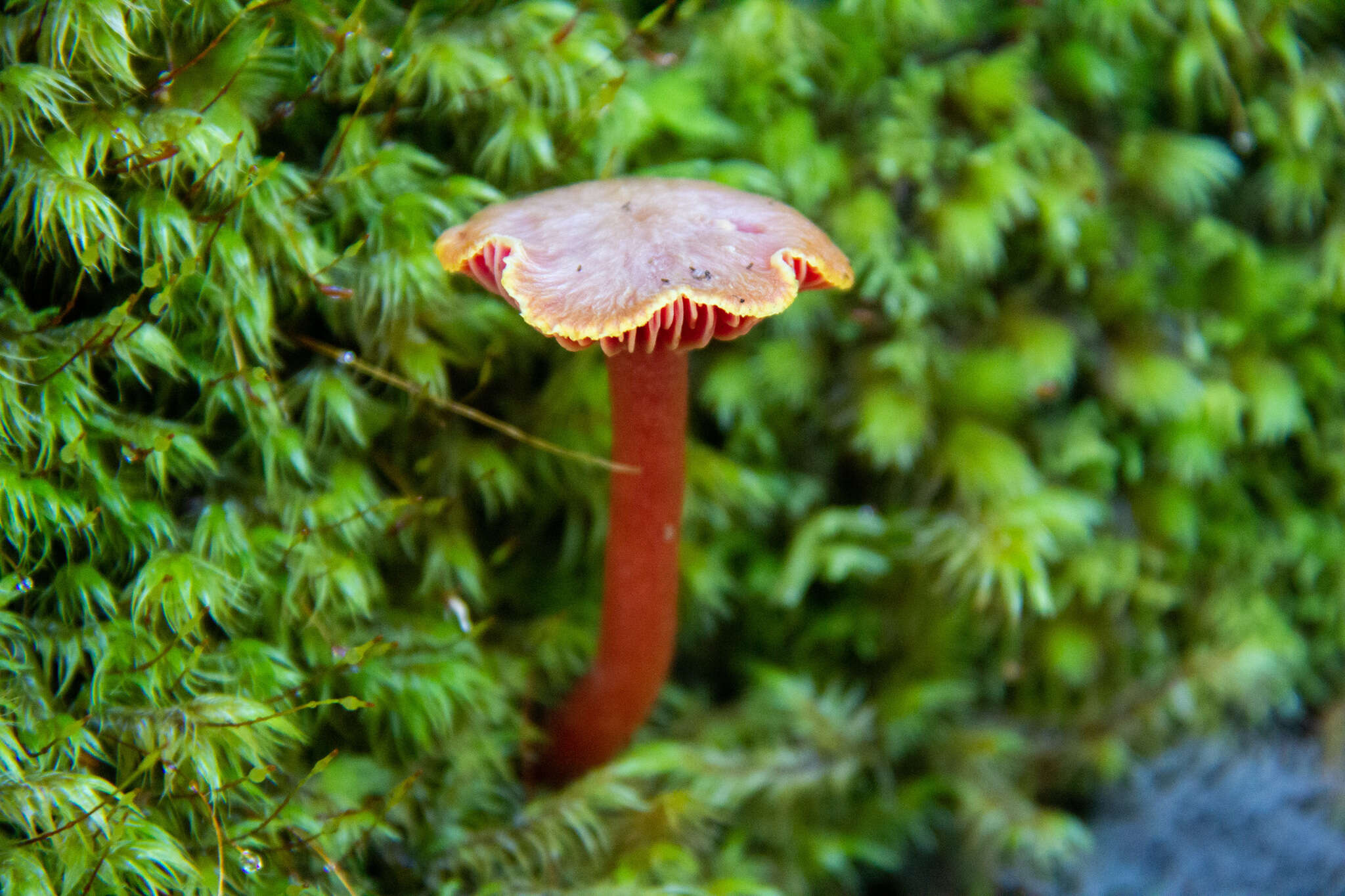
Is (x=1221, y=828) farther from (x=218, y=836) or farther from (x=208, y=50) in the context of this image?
(x=208, y=50)

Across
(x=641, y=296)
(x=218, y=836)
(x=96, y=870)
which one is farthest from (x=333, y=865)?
(x=641, y=296)

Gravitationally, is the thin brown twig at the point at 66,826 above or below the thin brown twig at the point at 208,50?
below

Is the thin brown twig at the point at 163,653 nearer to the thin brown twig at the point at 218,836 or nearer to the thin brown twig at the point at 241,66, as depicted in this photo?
the thin brown twig at the point at 218,836

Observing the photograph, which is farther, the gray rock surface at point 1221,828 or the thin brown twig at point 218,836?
the gray rock surface at point 1221,828

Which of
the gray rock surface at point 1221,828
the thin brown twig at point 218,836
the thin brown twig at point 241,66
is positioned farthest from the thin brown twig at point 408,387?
the gray rock surface at point 1221,828

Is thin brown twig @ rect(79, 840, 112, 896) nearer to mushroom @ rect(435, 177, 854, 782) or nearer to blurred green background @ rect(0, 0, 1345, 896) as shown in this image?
blurred green background @ rect(0, 0, 1345, 896)

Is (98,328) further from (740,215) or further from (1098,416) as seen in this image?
(1098,416)

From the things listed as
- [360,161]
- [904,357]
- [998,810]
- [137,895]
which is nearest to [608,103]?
[360,161]
